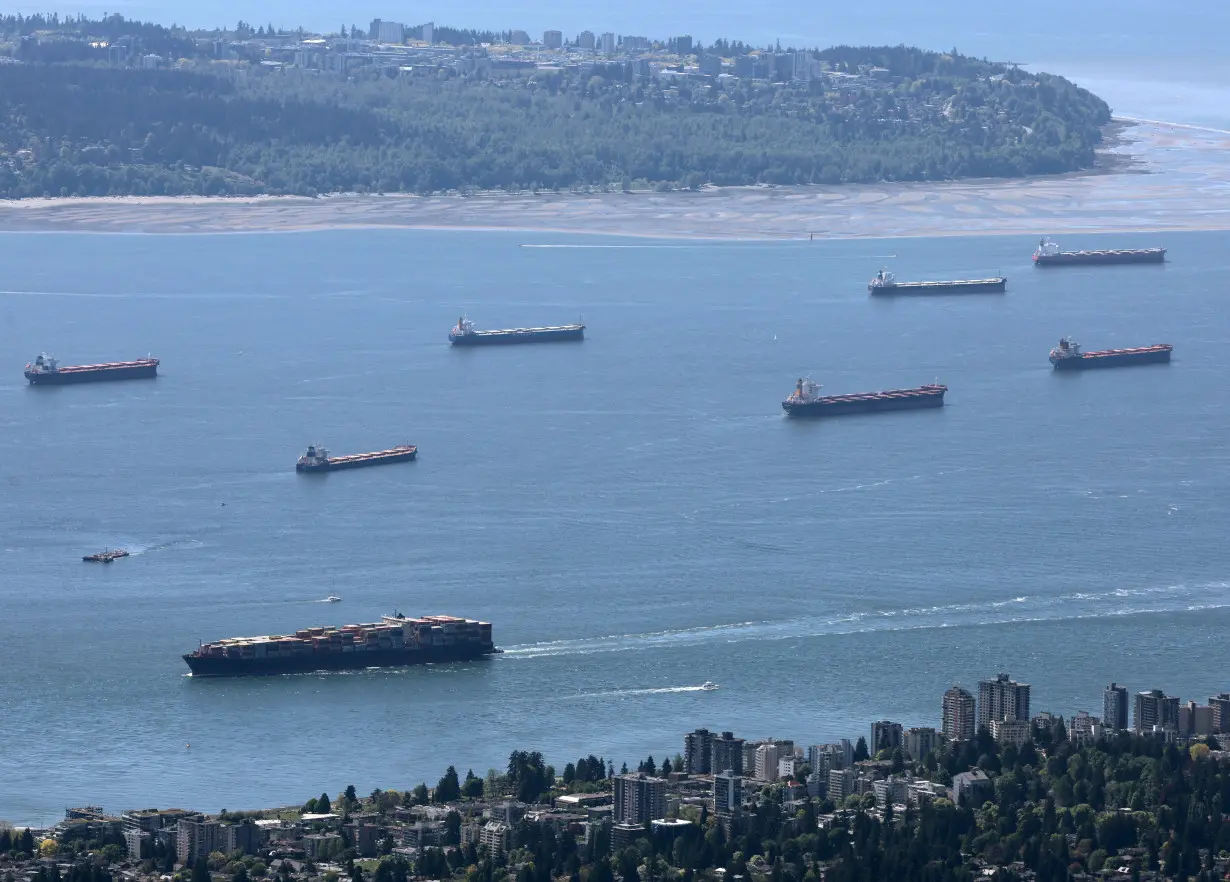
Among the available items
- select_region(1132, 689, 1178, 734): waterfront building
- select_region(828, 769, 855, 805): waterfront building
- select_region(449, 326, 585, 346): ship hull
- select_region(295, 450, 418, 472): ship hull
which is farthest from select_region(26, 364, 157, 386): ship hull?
select_region(828, 769, 855, 805): waterfront building

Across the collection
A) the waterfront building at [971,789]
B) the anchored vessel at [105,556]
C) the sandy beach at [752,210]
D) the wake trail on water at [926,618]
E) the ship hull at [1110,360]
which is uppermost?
the sandy beach at [752,210]

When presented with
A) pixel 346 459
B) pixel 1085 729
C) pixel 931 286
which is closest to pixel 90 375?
pixel 346 459

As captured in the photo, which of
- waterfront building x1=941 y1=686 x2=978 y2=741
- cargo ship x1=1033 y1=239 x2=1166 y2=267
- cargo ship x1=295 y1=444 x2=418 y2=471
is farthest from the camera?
cargo ship x1=1033 y1=239 x2=1166 y2=267

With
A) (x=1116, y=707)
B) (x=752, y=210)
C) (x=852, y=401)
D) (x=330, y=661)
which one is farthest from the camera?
(x=752, y=210)

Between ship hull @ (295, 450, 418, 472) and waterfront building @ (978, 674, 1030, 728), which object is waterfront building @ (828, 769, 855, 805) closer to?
waterfront building @ (978, 674, 1030, 728)

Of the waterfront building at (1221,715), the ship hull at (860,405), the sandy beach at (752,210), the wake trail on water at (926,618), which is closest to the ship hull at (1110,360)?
the ship hull at (860,405)

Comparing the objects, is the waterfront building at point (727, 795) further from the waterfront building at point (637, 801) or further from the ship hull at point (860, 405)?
the ship hull at point (860, 405)

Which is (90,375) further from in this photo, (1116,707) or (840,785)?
(840,785)
